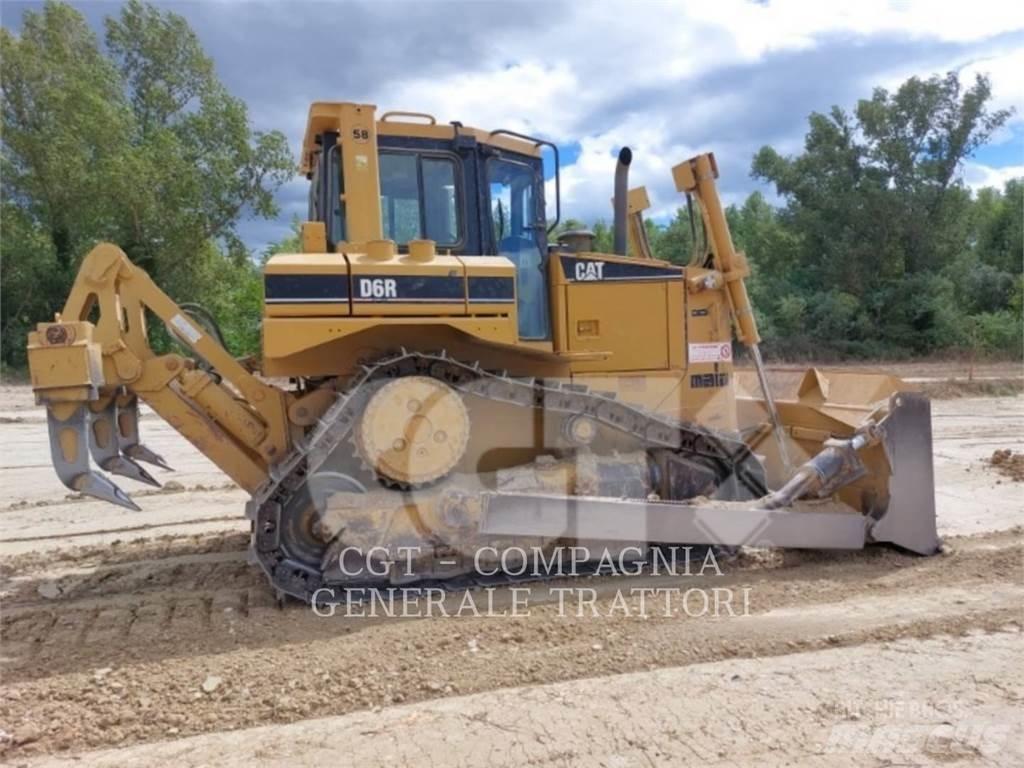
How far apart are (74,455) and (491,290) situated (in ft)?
8.55

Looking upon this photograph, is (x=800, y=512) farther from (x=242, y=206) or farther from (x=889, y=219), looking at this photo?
(x=889, y=219)

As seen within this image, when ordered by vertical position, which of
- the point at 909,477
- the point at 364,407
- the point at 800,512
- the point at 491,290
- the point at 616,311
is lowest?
the point at 800,512

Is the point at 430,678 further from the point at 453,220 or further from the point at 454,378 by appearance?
the point at 453,220

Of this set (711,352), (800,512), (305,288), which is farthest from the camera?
(711,352)

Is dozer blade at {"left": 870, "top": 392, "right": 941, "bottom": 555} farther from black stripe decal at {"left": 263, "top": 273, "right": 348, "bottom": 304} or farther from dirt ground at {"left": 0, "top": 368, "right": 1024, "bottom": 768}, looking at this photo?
black stripe decal at {"left": 263, "top": 273, "right": 348, "bottom": 304}

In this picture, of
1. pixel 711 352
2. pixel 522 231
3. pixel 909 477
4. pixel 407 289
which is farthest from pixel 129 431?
pixel 909 477

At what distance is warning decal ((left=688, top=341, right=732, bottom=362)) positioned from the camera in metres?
5.63

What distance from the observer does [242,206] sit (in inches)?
890

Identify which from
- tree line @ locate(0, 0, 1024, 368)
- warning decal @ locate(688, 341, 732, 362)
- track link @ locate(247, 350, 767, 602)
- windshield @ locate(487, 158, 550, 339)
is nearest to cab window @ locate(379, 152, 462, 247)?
windshield @ locate(487, 158, 550, 339)

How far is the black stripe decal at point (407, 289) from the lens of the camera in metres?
4.46

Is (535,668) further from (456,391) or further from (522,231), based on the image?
(522,231)

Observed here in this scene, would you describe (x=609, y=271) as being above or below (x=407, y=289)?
above

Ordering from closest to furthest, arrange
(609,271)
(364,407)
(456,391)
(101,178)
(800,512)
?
(364,407), (456,391), (800,512), (609,271), (101,178)

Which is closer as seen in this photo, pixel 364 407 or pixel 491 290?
pixel 364 407
